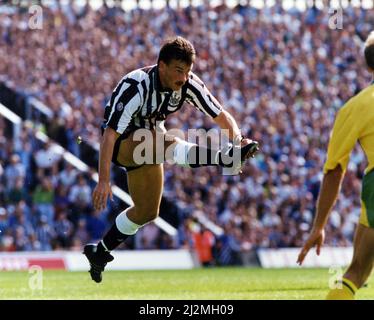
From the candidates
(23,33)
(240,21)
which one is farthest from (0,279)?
(240,21)

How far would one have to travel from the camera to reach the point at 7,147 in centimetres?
2236

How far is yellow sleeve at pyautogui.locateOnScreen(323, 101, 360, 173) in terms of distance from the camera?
22.9 feet

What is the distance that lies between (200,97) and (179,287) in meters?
3.35

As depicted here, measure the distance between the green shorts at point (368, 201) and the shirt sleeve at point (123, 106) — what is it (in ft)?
12.3

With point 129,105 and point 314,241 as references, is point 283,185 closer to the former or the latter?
point 129,105

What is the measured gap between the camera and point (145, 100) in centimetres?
1062

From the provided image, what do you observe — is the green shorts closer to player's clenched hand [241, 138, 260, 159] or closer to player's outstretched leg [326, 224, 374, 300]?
player's outstretched leg [326, 224, 374, 300]

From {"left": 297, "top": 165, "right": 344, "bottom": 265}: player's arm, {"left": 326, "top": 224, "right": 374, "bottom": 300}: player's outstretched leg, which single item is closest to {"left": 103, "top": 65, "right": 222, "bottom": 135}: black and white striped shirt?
{"left": 297, "top": 165, "right": 344, "bottom": 265}: player's arm

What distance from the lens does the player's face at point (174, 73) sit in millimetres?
10422

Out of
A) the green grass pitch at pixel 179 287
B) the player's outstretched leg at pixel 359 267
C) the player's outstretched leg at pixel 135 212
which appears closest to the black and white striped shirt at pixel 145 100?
the player's outstretched leg at pixel 135 212

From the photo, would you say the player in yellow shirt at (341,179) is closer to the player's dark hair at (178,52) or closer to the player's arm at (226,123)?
the player's dark hair at (178,52)

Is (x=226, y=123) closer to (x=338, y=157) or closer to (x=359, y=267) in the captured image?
(x=338, y=157)

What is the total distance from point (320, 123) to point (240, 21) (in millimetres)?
4672

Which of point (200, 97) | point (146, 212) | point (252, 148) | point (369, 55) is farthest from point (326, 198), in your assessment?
point (146, 212)
